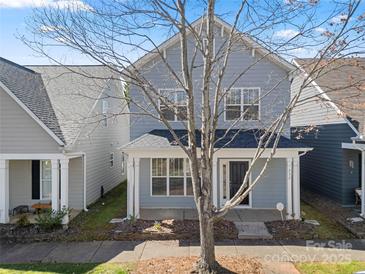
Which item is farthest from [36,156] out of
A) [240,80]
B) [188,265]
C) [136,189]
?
[240,80]

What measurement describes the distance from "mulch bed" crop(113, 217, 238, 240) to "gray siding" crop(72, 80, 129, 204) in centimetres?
350

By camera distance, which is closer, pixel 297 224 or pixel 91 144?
pixel 297 224

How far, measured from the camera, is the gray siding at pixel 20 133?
12.7 meters

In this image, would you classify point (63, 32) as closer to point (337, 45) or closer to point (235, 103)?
point (337, 45)

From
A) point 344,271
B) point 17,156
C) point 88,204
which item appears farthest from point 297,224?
point 17,156

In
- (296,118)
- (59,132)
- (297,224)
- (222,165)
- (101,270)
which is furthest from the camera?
(296,118)

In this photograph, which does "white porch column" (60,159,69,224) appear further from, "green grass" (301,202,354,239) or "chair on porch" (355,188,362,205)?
"chair on porch" (355,188,362,205)

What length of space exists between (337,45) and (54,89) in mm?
12994

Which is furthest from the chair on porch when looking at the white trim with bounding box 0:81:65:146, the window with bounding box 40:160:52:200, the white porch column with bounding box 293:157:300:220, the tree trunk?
the window with bounding box 40:160:52:200

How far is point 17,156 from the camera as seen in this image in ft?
41.5

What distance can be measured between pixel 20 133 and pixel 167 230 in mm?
6343

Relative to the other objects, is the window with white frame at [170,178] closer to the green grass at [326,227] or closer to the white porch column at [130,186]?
the white porch column at [130,186]

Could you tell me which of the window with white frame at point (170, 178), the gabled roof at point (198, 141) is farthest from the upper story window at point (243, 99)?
the window with white frame at point (170, 178)

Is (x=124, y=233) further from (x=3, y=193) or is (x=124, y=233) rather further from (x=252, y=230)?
(x=3, y=193)
